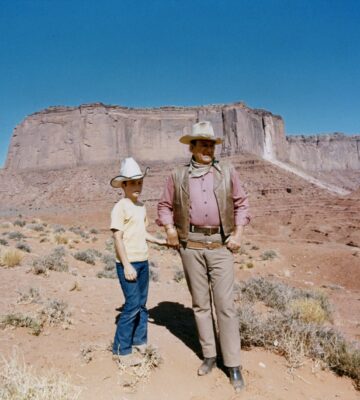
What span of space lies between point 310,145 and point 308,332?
10718 centimetres

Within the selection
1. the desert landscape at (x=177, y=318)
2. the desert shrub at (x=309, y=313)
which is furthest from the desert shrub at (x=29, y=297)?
the desert shrub at (x=309, y=313)

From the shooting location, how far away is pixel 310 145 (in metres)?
104

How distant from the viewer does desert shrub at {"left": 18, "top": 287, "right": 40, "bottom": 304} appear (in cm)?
492

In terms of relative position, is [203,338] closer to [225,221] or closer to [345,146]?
[225,221]

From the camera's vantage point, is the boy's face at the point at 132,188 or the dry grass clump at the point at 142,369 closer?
the dry grass clump at the point at 142,369

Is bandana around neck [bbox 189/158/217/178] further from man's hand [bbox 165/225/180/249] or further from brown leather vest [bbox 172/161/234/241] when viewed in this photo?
man's hand [bbox 165/225/180/249]

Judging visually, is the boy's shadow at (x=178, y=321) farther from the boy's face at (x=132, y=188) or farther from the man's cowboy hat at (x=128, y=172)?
the man's cowboy hat at (x=128, y=172)

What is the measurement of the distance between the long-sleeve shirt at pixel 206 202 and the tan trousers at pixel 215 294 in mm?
296

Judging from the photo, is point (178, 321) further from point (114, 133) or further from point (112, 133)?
point (114, 133)

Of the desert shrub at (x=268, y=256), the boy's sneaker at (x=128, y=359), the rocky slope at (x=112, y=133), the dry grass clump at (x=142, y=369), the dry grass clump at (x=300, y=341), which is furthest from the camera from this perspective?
the rocky slope at (x=112, y=133)

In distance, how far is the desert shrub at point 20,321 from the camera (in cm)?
410

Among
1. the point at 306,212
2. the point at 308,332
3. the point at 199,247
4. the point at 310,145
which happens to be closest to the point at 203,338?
the point at 199,247


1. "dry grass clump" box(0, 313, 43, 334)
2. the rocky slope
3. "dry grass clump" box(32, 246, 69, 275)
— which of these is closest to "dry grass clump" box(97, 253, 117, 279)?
"dry grass clump" box(32, 246, 69, 275)

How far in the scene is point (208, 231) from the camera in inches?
133
